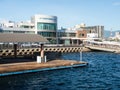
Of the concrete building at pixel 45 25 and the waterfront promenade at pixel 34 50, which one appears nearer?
the waterfront promenade at pixel 34 50

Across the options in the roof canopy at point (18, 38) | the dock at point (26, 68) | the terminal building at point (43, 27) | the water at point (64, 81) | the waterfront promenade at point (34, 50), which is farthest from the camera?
the terminal building at point (43, 27)

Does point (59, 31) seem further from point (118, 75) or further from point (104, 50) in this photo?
point (118, 75)

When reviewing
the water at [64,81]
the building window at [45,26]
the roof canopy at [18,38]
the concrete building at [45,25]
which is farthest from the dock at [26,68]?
the building window at [45,26]

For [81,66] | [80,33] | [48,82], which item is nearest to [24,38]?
[81,66]

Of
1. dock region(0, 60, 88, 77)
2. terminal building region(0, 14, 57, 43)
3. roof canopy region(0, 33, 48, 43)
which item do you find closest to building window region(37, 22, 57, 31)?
terminal building region(0, 14, 57, 43)

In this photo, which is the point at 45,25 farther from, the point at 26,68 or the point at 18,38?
the point at 26,68

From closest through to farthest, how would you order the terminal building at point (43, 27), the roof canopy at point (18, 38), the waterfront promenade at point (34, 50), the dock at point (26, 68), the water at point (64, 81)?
1. the water at point (64, 81)
2. the dock at point (26, 68)
3. the roof canopy at point (18, 38)
4. the waterfront promenade at point (34, 50)
5. the terminal building at point (43, 27)

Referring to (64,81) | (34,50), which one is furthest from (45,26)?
(64,81)

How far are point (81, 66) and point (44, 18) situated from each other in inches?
3108

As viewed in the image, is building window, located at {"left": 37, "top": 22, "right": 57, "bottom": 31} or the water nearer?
the water

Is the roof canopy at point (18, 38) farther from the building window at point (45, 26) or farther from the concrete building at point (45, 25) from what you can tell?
the building window at point (45, 26)

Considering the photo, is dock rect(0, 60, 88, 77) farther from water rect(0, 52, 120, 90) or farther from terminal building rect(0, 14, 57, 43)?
terminal building rect(0, 14, 57, 43)

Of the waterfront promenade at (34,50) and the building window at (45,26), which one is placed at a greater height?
the building window at (45,26)

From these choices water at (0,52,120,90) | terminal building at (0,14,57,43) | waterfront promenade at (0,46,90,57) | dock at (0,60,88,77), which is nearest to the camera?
water at (0,52,120,90)
